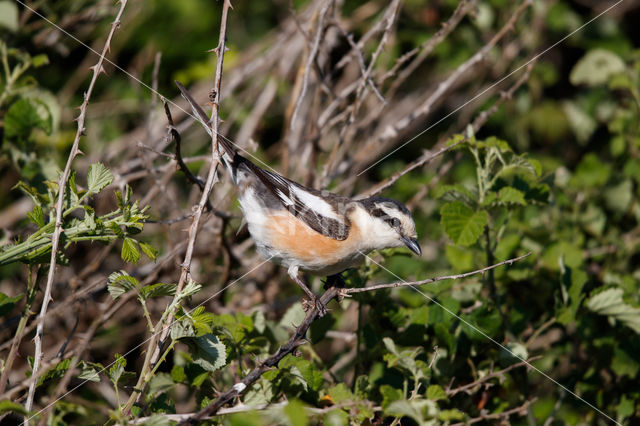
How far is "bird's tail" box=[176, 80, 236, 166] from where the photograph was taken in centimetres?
287

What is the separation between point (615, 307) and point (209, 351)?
2101mm

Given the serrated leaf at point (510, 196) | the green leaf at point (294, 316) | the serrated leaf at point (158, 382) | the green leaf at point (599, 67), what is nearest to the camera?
the serrated leaf at point (158, 382)

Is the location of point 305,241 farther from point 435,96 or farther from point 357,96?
point 435,96

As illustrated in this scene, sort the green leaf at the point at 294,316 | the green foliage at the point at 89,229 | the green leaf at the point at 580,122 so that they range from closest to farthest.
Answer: the green foliage at the point at 89,229 → the green leaf at the point at 294,316 → the green leaf at the point at 580,122

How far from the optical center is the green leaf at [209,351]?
7.66 feet

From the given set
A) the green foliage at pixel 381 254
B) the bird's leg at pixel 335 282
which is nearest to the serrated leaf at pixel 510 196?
the green foliage at pixel 381 254

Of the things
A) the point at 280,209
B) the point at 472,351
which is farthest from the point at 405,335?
the point at 280,209

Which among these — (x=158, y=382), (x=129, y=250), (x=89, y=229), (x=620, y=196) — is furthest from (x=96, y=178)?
(x=620, y=196)

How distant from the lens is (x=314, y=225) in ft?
10.8

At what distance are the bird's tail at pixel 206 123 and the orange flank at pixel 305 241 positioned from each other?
46cm

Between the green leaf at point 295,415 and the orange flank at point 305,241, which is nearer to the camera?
the green leaf at point 295,415

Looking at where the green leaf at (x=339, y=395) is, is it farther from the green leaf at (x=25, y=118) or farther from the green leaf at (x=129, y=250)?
the green leaf at (x=25, y=118)

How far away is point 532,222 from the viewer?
416cm

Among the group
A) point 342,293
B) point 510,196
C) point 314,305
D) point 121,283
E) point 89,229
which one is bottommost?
point 314,305
